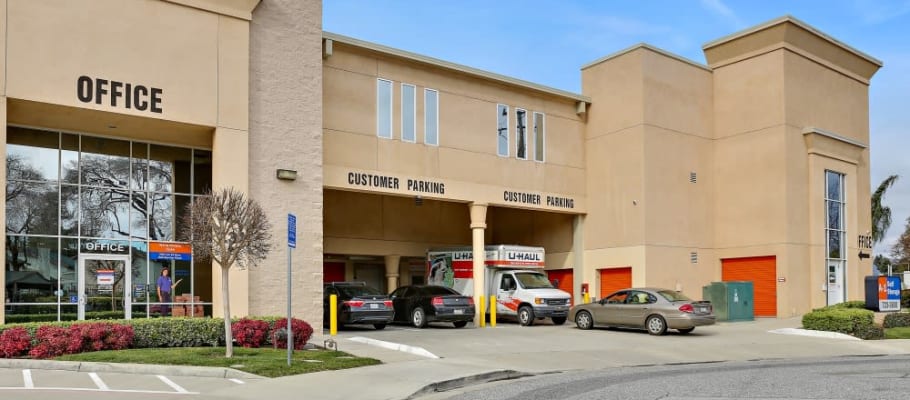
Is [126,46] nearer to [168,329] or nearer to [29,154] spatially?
[29,154]

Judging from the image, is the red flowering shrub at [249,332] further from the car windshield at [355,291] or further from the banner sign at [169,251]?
the car windshield at [355,291]

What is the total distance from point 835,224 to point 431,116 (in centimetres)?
1783

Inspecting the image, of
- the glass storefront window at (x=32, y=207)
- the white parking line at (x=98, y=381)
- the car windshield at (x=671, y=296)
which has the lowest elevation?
the white parking line at (x=98, y=381)

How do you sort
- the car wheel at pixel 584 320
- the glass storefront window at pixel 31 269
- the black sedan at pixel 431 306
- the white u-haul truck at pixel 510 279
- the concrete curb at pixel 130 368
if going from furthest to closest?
the white u-haul truck at pixel 510 279 < the car wheel at pixel 584 320 < the black sedan at pixel 431 306 < the glass storefront window at pixel 31 269 < the concrete curb at pixel 130 368

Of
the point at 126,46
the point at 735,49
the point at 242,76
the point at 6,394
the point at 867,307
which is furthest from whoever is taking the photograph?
the point at 735,49

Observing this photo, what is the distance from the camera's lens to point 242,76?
2217cm

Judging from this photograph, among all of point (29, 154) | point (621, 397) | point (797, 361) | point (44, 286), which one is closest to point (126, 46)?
point (29, 154)

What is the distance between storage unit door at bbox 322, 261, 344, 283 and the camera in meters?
37.2

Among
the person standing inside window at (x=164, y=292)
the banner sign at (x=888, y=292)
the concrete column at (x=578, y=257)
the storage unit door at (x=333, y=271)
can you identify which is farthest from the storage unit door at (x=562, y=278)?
the person standing inside window at (x=164, y=292)

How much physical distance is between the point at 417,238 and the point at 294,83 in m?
13.4

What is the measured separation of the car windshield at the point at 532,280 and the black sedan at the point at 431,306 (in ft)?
7.61

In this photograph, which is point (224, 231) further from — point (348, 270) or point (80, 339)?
point (348, 270)

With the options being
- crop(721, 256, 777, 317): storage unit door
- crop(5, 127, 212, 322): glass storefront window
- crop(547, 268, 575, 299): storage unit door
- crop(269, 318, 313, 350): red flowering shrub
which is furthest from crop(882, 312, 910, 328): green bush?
crop(5, 127, 212, 322): glass storefront window

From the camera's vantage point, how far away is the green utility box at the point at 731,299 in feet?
99.2
